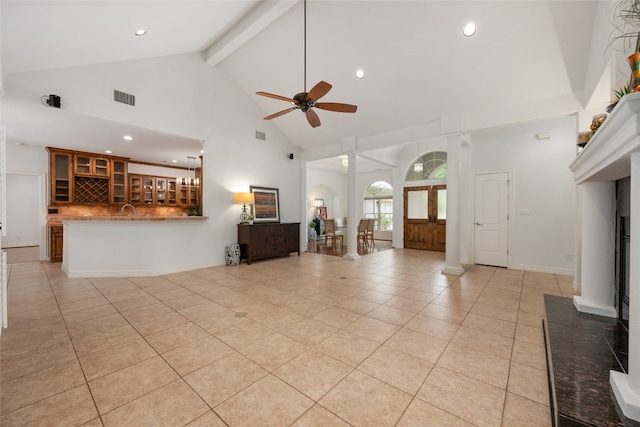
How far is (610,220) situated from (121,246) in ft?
22.5

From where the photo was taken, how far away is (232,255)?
5.76 metres

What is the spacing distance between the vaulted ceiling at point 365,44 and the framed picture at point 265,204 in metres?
2.54

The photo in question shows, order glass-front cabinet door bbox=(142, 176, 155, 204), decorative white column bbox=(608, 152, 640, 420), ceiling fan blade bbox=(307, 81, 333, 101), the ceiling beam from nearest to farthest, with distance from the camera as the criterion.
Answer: decorative white column bbox=(608, 152, 640, 420), ceiling fan blade bbox=(307, 81, 333, 101), the ceiling beam, glass-front cabinet door bbox=(142, 176, 155, 204)

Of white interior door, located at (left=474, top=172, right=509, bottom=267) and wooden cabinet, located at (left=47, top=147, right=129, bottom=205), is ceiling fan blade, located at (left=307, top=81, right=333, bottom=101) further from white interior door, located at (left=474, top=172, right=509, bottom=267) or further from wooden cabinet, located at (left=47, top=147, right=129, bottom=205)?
wooden cabinet, located at (left=47, top=147, right=129, bottom=205)

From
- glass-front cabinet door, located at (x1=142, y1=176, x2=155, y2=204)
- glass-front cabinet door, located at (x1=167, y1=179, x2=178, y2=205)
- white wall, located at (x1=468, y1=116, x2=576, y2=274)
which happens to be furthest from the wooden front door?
glass-front cabinet door, located at (x1=142, y1=176, x2=155, y2=204)

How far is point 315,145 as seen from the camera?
23.8ft

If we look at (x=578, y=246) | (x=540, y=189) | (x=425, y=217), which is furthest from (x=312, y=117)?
(x=425, y=217)

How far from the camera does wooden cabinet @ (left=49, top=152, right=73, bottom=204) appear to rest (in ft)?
20.7

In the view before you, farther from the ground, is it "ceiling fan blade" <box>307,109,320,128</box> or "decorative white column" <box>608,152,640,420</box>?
"ceiling fan blade" <box>307,109,320,128</box>

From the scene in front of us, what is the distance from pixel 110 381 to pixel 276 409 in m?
1.25

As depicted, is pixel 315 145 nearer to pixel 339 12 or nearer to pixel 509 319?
pixel 339 12

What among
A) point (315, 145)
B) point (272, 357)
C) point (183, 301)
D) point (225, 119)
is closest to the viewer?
point (272, 357)

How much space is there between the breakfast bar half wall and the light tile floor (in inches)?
21.3

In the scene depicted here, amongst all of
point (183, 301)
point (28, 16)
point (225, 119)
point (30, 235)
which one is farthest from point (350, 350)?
point (30, 235)
